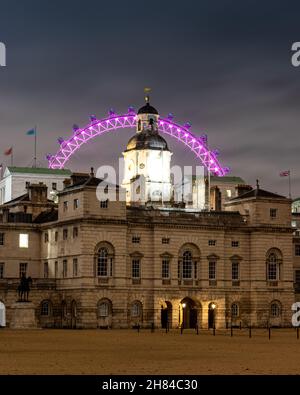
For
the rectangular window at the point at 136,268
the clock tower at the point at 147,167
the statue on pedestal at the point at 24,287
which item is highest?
the clock tower at the point at 147,167

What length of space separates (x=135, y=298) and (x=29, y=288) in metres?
10.6

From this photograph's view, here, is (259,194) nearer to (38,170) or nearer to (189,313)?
(189,313)

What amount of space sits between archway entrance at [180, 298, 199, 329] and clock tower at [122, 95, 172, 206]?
1944 centimetres

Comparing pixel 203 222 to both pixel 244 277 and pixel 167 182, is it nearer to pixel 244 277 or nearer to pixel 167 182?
pixel 244 277

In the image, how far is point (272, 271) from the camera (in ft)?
355

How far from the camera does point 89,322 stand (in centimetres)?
9656

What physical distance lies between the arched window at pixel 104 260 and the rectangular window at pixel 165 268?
5.75 metres

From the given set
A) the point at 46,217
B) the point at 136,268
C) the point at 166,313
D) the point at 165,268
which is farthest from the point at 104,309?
the point at 46,217

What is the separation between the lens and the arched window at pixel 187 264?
10438 cm

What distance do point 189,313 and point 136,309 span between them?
20.2 ft

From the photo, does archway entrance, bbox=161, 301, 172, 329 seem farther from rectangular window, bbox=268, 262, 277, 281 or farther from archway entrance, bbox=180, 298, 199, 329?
rectangular window, bbox=268, 262, 277, 281

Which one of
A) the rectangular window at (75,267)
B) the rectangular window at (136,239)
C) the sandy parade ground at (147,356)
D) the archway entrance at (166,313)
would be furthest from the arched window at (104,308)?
the sandy parade ground at (147,356)

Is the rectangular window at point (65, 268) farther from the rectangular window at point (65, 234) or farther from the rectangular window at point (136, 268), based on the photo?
the rectangular window at point (136, 268)
